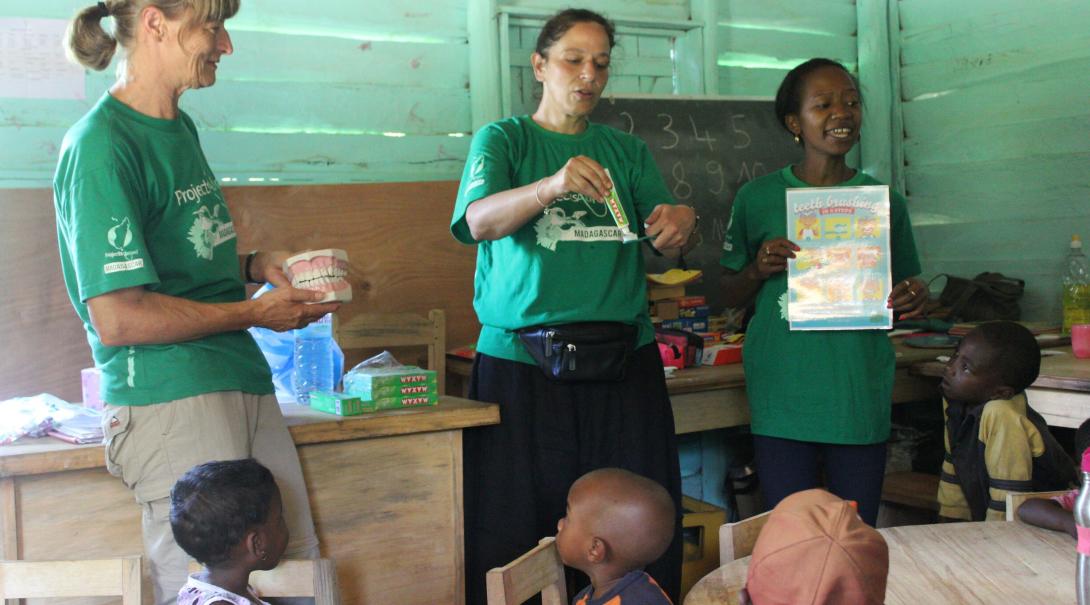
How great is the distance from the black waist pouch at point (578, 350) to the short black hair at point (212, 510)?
32.3 inches

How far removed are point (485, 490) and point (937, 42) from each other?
11.2 ft

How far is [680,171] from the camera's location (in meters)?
4.57

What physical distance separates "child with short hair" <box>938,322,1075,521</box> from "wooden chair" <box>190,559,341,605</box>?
5.49ft

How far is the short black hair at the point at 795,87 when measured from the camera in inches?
120

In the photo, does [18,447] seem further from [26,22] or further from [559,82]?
[26,22]

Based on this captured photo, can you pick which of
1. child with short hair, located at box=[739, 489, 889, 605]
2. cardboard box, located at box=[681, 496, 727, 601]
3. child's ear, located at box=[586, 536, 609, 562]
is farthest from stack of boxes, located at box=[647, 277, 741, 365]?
child with short hair, located at box=[739, 489, 889, 605]

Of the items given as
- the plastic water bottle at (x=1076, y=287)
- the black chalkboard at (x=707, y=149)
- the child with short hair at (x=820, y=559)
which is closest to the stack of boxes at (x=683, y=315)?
the black chalkboard at (x=707, y=149)

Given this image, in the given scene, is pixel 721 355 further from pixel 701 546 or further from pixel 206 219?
pixel 206 219

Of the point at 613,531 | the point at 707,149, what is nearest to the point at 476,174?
the point at 613,531

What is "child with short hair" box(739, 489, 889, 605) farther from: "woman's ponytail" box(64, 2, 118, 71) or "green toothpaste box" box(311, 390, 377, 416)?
"woman's ponytail" box(64, 2, 118, 71)

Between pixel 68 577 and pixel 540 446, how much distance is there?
1.17 meters

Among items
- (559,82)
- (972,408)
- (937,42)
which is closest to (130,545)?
(559,82)

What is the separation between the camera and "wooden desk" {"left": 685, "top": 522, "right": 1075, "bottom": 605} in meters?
1.76

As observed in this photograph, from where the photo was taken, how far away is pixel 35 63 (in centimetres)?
345
